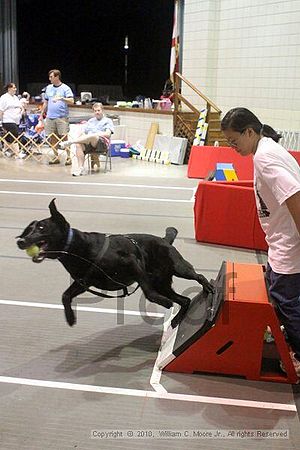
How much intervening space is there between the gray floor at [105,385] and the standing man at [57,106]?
18.4 feet

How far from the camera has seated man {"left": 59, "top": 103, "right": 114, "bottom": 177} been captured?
9.17m

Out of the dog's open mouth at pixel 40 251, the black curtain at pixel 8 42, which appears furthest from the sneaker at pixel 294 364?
the black curtain at pixel 8 42

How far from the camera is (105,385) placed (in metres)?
2.76

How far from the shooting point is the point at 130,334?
3363mm

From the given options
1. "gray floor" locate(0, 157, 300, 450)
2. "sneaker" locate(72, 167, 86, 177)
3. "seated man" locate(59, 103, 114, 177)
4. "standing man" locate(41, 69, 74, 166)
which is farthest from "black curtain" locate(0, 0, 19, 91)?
"gray floor" locate(0, 157, 300, 450)

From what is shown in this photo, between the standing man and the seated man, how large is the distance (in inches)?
34.1

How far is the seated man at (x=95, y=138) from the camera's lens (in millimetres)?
9172

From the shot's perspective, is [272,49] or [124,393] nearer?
[124,393]

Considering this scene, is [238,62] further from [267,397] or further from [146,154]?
[267,397]

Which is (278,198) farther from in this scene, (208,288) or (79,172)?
(79,172)

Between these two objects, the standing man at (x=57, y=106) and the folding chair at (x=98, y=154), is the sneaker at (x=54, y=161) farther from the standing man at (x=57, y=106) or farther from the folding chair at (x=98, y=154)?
the folding chair at (x=98, y=154)

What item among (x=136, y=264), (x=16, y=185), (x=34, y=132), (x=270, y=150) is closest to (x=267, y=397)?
(x=136, y=264)

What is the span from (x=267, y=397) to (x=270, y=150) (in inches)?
51.3

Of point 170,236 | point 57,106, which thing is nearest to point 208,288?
point 170,236
